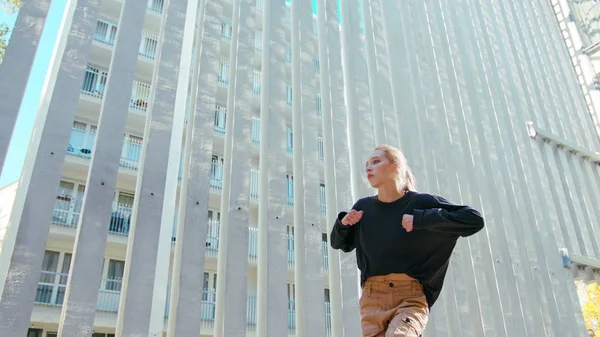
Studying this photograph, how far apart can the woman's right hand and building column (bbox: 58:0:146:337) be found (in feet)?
2.96

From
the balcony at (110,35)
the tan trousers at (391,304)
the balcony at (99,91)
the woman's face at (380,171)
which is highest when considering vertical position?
the balcony at (110,35)

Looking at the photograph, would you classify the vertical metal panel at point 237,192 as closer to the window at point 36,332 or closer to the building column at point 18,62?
the building column at point 18,62

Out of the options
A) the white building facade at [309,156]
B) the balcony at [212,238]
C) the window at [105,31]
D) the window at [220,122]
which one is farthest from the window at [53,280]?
the white building facade at [309,156]

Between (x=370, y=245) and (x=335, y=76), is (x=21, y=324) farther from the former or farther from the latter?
(x=335, y=76)

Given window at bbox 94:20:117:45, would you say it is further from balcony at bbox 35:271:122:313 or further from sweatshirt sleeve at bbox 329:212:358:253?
sweatshirt sleeve at bbox 329:212:358:253

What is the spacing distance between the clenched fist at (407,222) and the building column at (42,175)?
4.09 ft

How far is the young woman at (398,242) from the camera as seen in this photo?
1.62 m

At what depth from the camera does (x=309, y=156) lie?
2.65 m

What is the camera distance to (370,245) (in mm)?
1802

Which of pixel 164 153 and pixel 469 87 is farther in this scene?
pixel 469 87

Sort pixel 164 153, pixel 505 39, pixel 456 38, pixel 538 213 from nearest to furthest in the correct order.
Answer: pixel 164 153 < pixel 538 213 < pixel 456 38 < pixel 505 39

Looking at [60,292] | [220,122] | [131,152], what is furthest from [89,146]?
[220,122]

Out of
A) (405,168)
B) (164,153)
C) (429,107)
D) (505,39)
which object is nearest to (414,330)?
(405,168)

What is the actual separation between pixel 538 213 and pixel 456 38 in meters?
1.55
